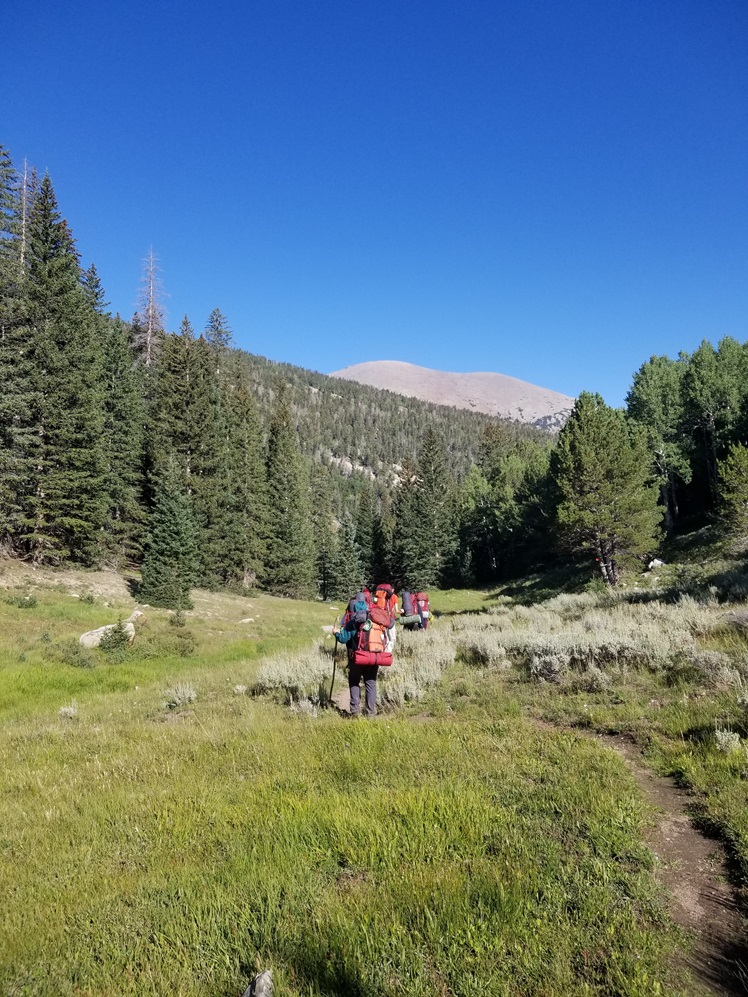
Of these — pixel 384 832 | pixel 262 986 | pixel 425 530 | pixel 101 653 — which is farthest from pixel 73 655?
pixel 425 530

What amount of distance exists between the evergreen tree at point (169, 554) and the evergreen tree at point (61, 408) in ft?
12.1

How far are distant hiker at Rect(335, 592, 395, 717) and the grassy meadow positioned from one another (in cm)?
57

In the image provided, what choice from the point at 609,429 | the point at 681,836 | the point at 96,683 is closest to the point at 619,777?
the point at 681,836

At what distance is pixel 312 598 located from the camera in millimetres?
49781

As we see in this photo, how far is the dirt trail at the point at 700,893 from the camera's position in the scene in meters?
2.50

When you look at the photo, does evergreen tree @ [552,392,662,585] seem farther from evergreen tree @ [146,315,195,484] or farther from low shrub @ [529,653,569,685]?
evergreen tree @ [146,315,195,484]

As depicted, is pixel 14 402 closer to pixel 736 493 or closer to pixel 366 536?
pixel 736 493

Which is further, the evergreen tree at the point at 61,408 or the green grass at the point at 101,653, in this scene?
the evergreen tree at the point at 61,408

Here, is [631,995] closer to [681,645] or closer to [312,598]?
[681,645]

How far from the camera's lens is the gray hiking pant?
7.39 metres

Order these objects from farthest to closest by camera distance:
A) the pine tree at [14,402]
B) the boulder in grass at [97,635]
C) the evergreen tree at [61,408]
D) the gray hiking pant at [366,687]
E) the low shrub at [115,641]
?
1. the evergreen tree at [61,408]
2. the pine tree at [14,402]
3. the boulder in grass at [97,635]
4. the low shrub at [115,641]
5. the gray hiking pant at [366,687]

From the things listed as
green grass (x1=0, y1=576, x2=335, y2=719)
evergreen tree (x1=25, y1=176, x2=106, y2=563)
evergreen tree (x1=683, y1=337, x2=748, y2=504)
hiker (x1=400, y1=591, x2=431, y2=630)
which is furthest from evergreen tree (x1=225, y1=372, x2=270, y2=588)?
evergreen tree (x1=683, y1=337, x2=748, y2=504)

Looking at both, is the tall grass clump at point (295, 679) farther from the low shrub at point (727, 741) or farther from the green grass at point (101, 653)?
the low shrub at point (727, 741)

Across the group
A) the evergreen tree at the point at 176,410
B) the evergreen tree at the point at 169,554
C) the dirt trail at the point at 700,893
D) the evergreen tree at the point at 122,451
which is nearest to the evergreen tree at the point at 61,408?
the evergreen tree at the point at 122,451
